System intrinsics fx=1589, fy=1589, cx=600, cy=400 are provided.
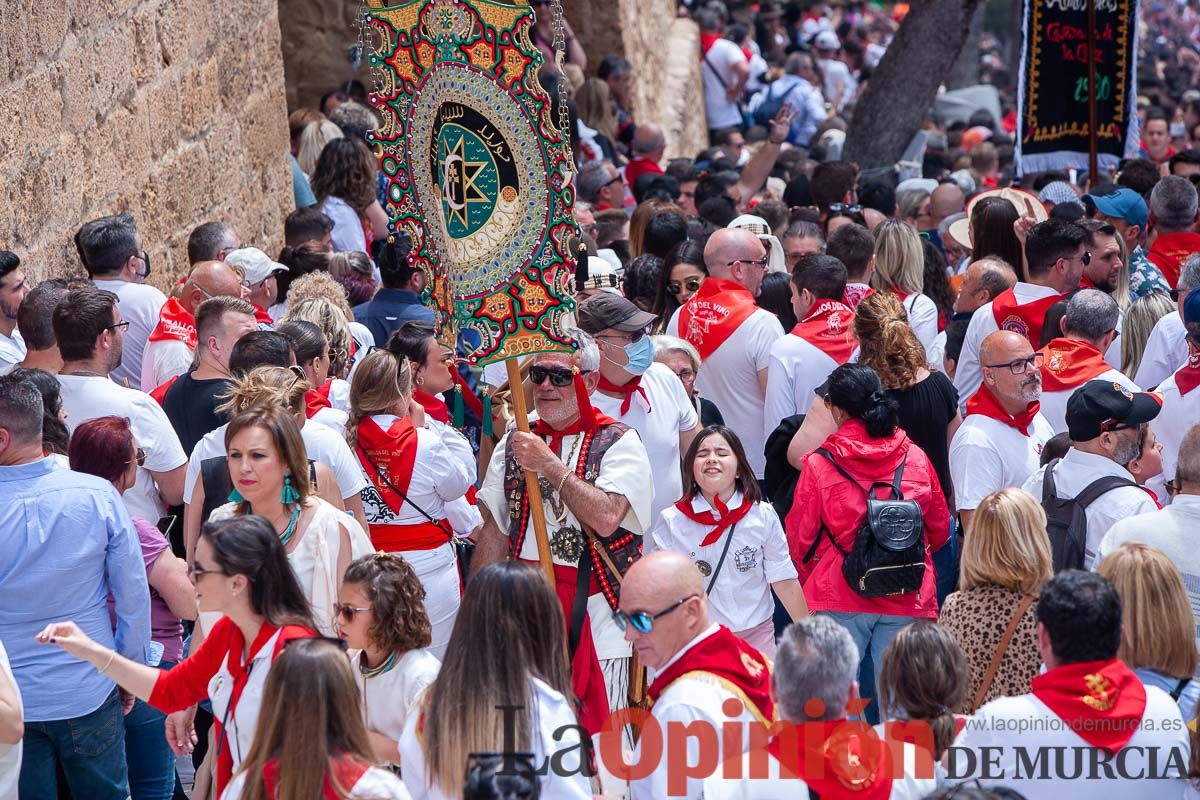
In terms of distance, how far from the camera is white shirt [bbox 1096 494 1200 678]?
15.7 ft

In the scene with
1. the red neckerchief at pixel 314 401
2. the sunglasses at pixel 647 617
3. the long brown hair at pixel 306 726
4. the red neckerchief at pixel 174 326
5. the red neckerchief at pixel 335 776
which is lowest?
the red neckerchief at pixel 335 776

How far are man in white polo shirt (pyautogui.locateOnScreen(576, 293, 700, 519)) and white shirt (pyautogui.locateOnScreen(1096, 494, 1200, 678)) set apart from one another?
5.56 feet

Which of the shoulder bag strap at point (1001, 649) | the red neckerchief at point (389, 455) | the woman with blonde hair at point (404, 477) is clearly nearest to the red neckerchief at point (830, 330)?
the woman with blonde hair at point (404, 477)

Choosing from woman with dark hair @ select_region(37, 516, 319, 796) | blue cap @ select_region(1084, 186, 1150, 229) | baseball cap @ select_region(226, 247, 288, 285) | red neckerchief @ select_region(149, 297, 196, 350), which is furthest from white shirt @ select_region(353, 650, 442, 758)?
blue cap @ select_region(1084, 186, 1150, 229)

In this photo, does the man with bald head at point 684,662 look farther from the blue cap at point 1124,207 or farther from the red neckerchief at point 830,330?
the blue cap at point 1124,207

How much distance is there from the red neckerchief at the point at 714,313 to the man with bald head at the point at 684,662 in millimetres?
2840

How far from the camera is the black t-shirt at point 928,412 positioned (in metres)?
6.18

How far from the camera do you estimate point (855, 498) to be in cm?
Answer: 539

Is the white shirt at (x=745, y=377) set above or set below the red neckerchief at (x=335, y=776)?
above

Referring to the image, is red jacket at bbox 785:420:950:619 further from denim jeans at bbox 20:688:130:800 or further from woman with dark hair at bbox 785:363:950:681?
denim jeans at bbox 20:688:130:800

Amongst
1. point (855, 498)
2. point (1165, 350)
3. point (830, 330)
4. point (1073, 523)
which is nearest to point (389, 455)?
point (855, 498)

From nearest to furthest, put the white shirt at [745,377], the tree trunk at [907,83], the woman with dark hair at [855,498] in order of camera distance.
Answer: the woman with dark hair at [855,498], the white shirt at [745,377], the tree trunk at [907,83]

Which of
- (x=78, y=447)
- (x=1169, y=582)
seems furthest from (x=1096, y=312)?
(x=78, y=447)

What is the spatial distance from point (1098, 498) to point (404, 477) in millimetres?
2390
